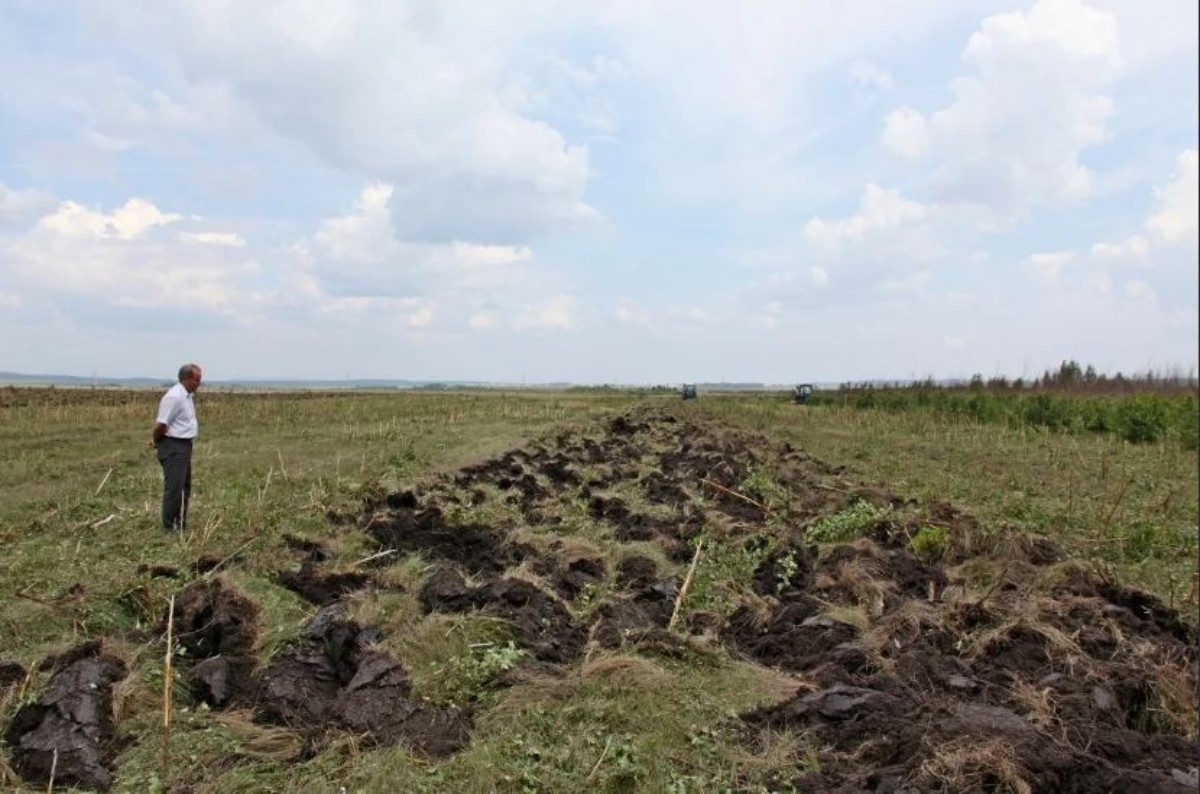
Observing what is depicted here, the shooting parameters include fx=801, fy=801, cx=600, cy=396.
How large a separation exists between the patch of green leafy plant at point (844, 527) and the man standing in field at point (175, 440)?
642cm

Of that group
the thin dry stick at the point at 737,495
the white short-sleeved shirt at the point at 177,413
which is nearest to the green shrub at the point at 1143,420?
the thin dry stick at the point at 737,495

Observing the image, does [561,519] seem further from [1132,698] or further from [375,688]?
[1132,698]

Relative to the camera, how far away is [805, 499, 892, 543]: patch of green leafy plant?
27.5ft

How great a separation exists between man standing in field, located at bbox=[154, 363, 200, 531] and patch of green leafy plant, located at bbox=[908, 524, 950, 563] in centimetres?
714

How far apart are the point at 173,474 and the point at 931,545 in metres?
7.42

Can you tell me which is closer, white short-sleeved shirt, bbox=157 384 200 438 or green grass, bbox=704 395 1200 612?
white short-sleeved shirt, bbox=157 384 200 438

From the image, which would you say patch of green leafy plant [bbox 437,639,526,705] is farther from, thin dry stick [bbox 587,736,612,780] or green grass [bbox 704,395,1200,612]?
green grass [bbox 704,395,1200,612]

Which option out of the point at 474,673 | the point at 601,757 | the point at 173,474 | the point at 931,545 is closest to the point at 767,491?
the point at 931,545

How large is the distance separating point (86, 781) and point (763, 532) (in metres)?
6.02

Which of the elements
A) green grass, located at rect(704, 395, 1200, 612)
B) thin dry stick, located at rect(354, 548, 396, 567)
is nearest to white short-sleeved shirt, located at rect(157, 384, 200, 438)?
thin dry stick, located at rect(354, 548, 396, 567)

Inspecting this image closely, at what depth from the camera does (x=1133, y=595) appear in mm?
6141

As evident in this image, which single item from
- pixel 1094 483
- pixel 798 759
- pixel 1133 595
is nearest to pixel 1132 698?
pixel 1133 595

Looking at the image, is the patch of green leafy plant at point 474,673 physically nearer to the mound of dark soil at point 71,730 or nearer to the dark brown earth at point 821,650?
the dark brown earth at point 821,650

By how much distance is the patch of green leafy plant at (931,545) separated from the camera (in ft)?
24.8
